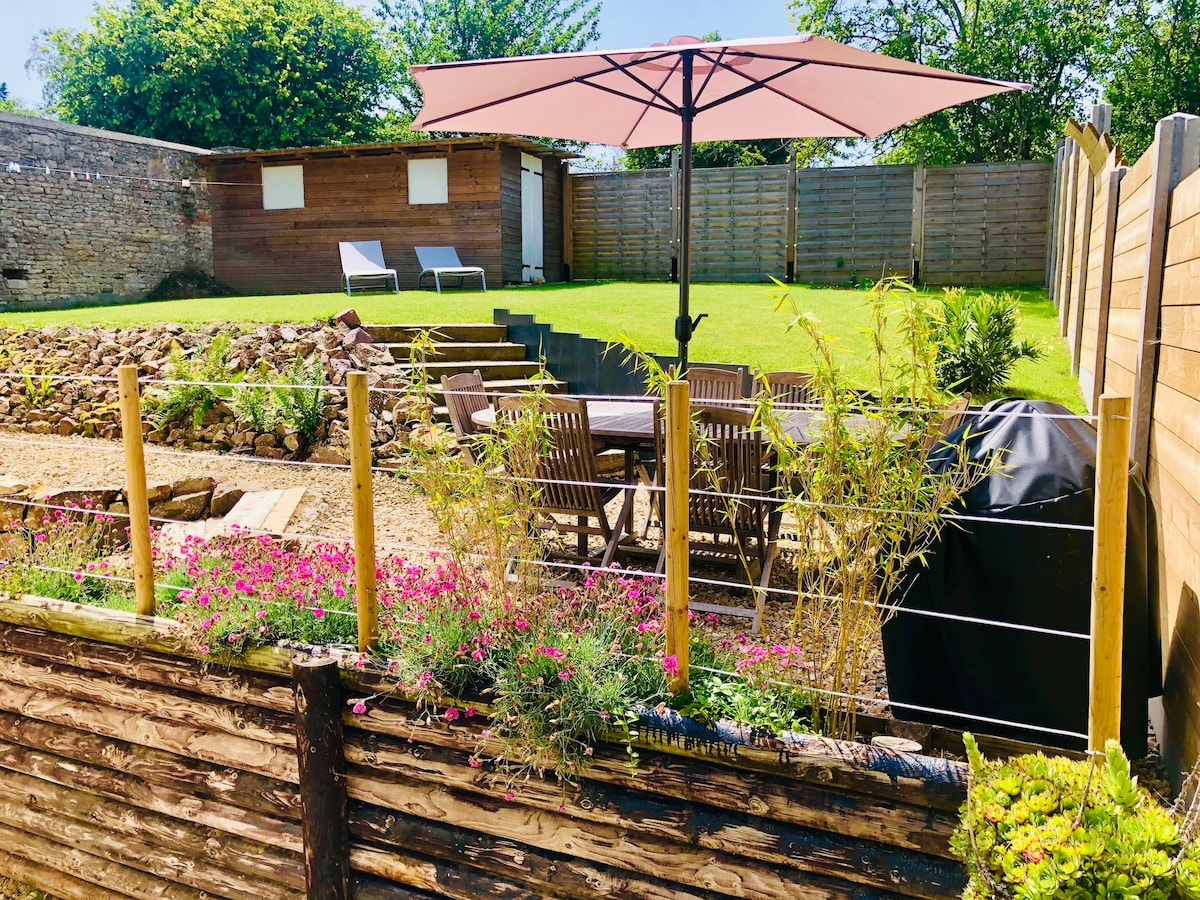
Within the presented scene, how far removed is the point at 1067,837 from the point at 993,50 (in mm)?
19922

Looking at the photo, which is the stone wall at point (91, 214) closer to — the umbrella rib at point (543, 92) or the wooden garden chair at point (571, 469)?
the umbrella rib at point (543, 92)

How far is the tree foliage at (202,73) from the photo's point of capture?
21.4 m

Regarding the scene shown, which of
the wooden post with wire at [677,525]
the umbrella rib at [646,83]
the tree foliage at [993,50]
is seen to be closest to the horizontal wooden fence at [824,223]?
the tree foliage at [993,50]

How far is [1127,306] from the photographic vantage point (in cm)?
361

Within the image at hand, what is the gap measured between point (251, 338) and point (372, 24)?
20.1 meters

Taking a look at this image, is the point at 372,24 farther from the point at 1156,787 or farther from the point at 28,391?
the point at 1156,787

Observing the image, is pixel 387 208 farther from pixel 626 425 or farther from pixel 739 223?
pixel 626 425

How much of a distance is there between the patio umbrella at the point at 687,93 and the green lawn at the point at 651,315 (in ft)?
5.47

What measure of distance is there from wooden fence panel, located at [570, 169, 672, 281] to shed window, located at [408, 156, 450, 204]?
269 cm

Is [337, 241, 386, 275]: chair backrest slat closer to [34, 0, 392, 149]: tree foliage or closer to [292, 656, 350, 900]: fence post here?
[34, 0, 392, 149]: tree foliage

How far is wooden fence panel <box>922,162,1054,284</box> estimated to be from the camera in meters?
13.2

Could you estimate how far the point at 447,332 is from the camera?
28.1 feet

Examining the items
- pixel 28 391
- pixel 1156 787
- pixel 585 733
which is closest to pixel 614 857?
pixel 585 733

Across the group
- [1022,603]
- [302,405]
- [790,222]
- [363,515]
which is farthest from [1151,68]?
[363,515]
